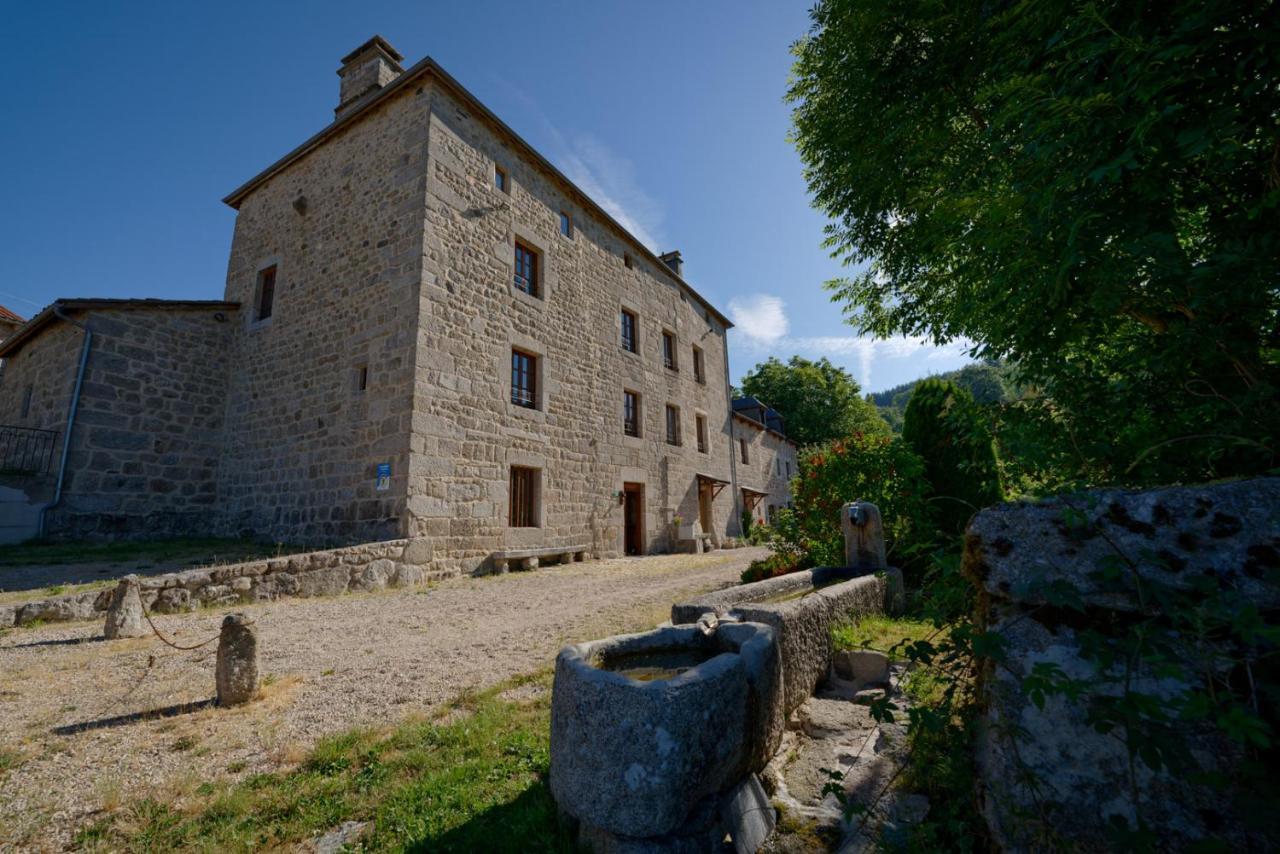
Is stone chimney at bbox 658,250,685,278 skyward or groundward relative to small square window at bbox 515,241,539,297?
skyward

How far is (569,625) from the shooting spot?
5.18m

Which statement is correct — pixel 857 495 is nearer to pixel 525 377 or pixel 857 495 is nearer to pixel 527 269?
pixel 525 377

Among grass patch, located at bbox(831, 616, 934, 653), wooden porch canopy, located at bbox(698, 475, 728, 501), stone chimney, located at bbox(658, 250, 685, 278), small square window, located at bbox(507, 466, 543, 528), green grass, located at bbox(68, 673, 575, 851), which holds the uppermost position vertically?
stone chimney, located at bbox(658, 250, 685, 278)

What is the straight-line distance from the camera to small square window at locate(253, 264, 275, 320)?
11156 millimetres

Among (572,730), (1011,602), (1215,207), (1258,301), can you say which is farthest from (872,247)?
(572,730)

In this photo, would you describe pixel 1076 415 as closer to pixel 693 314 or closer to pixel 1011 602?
pixel 1011 602

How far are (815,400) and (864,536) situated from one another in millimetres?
25867

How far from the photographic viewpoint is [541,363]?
11.0 m

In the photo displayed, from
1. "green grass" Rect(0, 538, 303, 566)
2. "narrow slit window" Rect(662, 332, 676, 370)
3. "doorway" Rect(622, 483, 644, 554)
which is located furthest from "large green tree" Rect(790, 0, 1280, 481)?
"narrow slit window" Rect(662, 332, 676, 370)

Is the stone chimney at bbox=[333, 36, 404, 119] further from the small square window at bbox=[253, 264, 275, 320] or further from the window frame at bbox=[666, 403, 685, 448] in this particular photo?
the window frame at bbox=[666, 403, 685, 448]

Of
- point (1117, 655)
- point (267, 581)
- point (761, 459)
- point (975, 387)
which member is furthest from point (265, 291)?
point (975, 387)

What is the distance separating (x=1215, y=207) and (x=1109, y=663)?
7.48ft

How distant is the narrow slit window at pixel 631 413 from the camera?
13.8 meters

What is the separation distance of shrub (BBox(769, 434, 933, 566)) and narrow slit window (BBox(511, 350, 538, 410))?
594 centimetres
